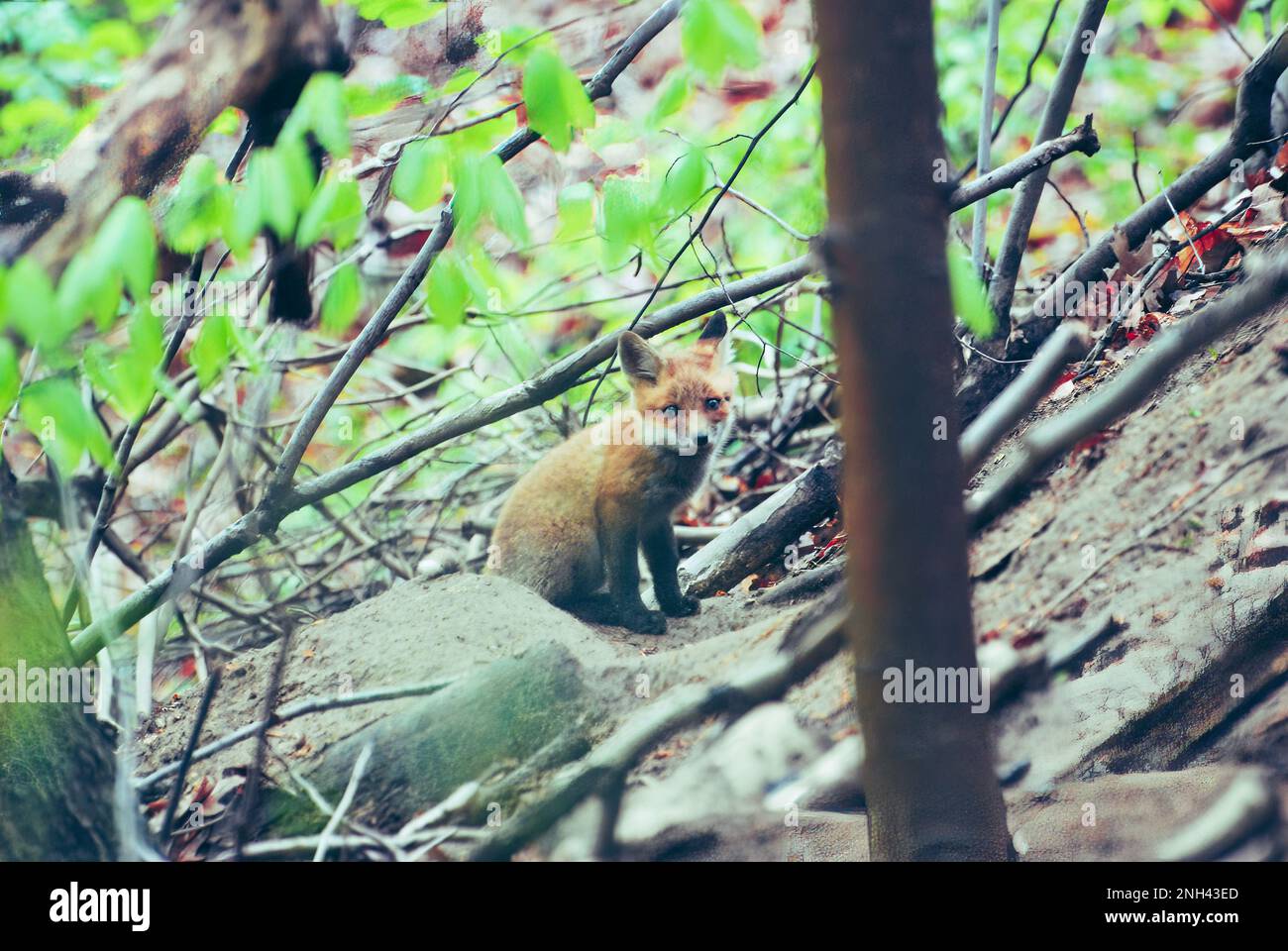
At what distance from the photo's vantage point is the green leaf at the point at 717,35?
1.50 m

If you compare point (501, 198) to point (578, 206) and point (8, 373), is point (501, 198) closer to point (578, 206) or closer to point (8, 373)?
point (578, 206)

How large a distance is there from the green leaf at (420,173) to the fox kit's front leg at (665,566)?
1109mm

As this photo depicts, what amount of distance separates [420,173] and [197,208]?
18.4 inches

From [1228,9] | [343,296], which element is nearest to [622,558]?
[343,296]

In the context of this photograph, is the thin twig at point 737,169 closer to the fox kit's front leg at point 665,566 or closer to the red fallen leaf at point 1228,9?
the fox kit's front leg at point 665,566

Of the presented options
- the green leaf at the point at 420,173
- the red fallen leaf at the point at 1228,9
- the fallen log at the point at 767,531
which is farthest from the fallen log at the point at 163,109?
the red fallen leaf at the point at 1228,9

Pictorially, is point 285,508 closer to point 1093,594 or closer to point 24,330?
point 24,330

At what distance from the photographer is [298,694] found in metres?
2.07

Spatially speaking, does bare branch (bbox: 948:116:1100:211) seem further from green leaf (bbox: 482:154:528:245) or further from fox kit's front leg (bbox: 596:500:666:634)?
fox kit's front leg (bbox: 596:500:666:634)

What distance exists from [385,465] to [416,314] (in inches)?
18.3

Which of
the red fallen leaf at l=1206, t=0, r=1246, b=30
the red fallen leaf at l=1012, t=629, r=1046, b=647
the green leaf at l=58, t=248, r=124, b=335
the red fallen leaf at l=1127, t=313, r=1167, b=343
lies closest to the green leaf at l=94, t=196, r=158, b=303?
the green leaf at l=58, t=248, r=124, b=335
